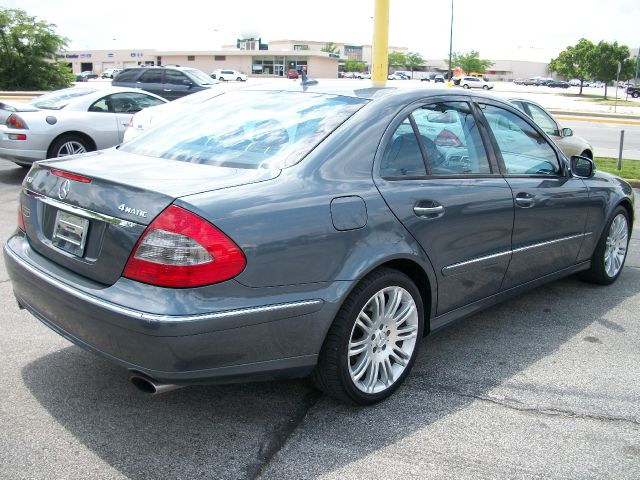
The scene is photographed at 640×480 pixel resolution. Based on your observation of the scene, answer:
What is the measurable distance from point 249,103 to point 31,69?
137 feet

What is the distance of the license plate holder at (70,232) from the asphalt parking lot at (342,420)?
0.83 metres

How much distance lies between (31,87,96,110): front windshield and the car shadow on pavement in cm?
747

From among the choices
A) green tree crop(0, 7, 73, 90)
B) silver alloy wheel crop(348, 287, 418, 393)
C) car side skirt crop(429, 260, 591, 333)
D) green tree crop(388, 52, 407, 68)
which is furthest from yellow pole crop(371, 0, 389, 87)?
green tree crop(388, 52, 407, 68)

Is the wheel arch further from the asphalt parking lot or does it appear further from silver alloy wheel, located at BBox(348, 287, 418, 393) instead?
silver alloy wheel, located at BBox(348, 287, 418, 393)

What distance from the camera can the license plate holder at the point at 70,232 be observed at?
308cm

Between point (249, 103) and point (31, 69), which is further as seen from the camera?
point (31, 69)

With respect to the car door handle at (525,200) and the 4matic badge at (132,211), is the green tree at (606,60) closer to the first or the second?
the car door handle at (525,200)

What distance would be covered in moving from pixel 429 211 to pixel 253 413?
1414mm

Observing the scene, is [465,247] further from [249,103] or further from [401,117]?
[249,103]

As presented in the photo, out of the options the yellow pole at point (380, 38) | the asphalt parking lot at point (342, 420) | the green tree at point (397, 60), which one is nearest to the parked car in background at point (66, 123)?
the yellow pole at point (380, 38)

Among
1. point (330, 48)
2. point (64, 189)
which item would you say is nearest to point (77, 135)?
point (64, 189)

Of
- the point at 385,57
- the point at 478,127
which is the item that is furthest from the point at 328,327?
the point at 385,57

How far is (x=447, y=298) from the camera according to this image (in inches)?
152

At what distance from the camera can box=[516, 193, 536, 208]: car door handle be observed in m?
4.28
